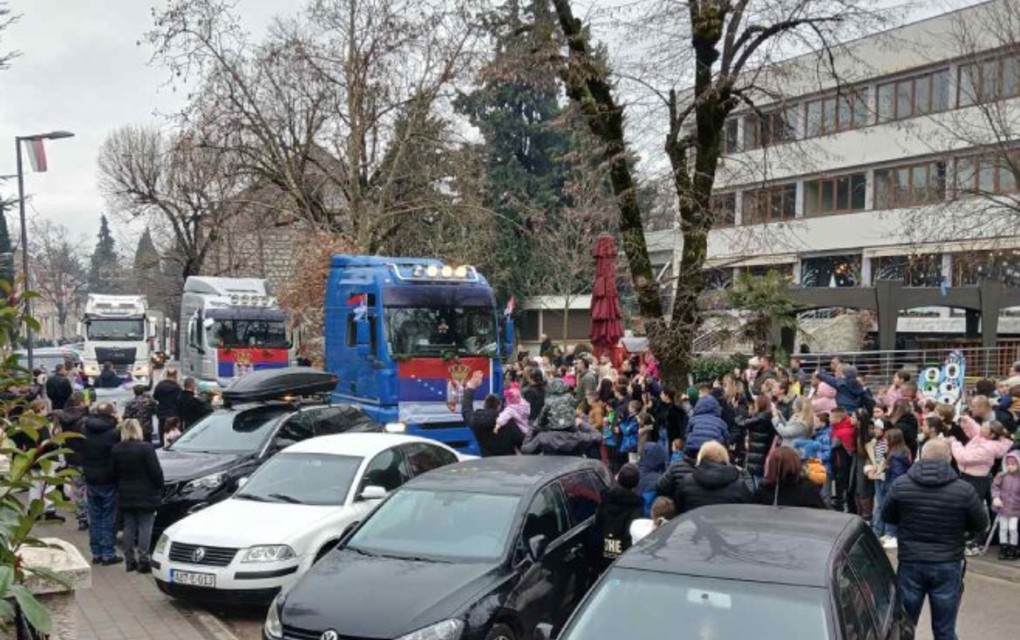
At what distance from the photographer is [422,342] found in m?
15.7

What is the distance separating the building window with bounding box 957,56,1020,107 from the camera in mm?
21766

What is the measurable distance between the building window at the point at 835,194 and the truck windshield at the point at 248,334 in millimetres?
25329

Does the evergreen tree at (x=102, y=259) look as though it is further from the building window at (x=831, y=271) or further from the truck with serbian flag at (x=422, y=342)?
the truck with serbian flag at (x=422, y=342)

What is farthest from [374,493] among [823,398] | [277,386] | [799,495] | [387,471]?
[823,398]

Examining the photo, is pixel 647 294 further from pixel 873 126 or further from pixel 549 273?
pixel 549 273

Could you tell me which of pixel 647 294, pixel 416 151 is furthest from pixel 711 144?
pixel 416 151

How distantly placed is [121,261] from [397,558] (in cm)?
5980

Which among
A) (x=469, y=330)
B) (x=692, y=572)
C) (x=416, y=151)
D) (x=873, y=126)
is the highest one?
(x=873, y=126)

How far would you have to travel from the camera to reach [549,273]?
50.5 meters

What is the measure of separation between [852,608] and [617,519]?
10.5ft

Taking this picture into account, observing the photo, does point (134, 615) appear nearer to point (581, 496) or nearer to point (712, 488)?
point (581, 496)

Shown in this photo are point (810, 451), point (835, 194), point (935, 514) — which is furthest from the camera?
point (835, 194)

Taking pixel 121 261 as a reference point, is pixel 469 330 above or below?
below

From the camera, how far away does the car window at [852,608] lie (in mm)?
4617
